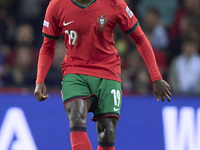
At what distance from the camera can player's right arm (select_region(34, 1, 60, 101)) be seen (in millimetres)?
3959

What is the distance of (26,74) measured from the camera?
23.0ft

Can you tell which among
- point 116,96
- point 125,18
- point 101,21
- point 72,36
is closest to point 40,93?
point 72,36

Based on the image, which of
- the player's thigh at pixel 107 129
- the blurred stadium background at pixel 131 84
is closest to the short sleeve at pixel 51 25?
the player's thigh at pixel 107 129

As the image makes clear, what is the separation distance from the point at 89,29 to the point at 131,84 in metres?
3.14

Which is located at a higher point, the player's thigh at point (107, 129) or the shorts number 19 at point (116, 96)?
the shorts number 19 at point (116, 96)

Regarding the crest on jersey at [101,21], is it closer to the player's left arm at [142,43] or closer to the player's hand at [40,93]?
the player's left arm at [142,43]

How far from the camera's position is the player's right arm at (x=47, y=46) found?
3.96 meters

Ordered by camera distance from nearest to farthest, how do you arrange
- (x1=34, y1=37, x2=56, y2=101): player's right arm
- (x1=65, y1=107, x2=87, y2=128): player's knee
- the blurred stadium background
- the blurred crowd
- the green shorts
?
1. (x1=65, y1=107, x2=87, y2=128): player's knee
2. the green shorts
3. (x1=34, y1=37, x2=56, y2=101): player's right arm
4. the blurred stadium background
5. the blurred crowd

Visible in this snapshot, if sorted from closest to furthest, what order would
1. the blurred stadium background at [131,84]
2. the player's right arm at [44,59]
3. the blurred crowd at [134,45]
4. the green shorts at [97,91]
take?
the green shorts at [97,91] < the player's right arm at [44,59] < the blurred stadium background at [131,84] < the blurred crowd at [134,45]

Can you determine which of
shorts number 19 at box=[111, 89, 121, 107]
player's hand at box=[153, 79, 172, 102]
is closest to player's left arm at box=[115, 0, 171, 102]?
player's hand at box=[153, 79, 172, 102]

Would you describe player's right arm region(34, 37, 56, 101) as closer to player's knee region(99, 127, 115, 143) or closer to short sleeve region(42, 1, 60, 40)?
short sleeve region(42, 1, 60, 40)

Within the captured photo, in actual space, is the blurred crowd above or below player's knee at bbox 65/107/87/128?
above

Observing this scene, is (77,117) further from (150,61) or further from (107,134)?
(150,61)

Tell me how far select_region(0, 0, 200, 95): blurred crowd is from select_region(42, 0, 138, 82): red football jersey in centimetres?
259
